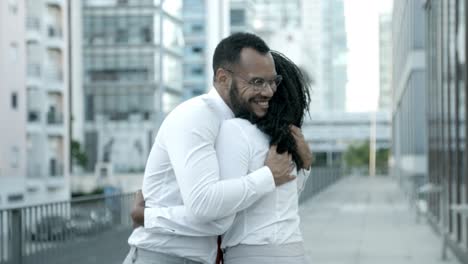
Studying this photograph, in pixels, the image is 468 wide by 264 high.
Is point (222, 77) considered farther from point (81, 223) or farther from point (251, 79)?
point (81, 223)

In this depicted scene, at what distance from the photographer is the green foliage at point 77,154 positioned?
75.9 metres

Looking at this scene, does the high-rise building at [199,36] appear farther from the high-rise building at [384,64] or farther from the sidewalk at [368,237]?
the high-rise building at [384,64]

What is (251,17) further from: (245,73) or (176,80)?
(245,73)

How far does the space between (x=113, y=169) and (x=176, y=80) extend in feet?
37.7

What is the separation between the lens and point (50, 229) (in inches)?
340

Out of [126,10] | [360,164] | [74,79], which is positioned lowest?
[360,164]

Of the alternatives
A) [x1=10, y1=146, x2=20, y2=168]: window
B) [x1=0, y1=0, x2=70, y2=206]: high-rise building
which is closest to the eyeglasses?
[x1=0, y1=0, x2=70, y2=206]: high-rise building

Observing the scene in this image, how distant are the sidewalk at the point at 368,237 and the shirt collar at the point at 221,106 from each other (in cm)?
1155

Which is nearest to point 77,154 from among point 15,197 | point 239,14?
point 15,197

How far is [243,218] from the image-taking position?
126 inches

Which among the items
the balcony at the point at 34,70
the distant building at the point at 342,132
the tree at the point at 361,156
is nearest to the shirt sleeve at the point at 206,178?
the balcony at the point at 34,70

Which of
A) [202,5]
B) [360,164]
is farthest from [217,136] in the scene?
[360,164]

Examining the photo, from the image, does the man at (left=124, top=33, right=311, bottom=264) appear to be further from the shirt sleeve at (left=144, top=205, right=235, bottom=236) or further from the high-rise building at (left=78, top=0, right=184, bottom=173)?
the high-rise building at (left=78, top=0, right=184, bottom=173)

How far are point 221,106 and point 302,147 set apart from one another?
0.30 meters
